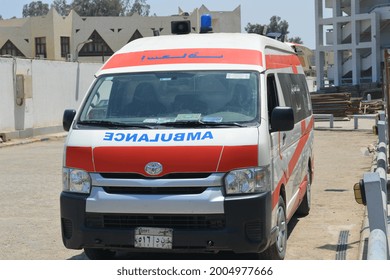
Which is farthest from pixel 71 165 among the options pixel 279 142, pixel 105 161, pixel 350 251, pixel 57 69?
pixel 57 69

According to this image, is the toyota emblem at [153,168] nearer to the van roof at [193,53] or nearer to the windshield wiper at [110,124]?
the windshield wiper at [110,124]

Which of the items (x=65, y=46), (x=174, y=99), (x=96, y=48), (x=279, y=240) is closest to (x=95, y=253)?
(x=174, y=99)

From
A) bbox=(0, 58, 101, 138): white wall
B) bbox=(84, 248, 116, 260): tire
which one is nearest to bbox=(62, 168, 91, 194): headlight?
bbox=(84, 248, 116, 260): tire

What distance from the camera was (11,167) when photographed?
17.5 m

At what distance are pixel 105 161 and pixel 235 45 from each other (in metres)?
2.09

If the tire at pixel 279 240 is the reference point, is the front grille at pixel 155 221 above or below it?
above

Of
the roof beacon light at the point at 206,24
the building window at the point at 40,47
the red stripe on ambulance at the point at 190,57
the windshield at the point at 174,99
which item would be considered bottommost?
the windshield at the point at 174,99

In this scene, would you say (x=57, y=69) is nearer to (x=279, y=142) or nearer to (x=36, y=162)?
(x=36, y=162)

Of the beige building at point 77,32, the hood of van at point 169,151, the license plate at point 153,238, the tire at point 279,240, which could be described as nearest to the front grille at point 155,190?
the hood of van at point 169,151

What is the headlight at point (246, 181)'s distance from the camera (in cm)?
650

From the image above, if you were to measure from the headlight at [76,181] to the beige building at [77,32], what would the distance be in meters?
71.1

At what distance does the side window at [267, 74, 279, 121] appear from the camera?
24.9 ft

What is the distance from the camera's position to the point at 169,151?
655 centimetres
